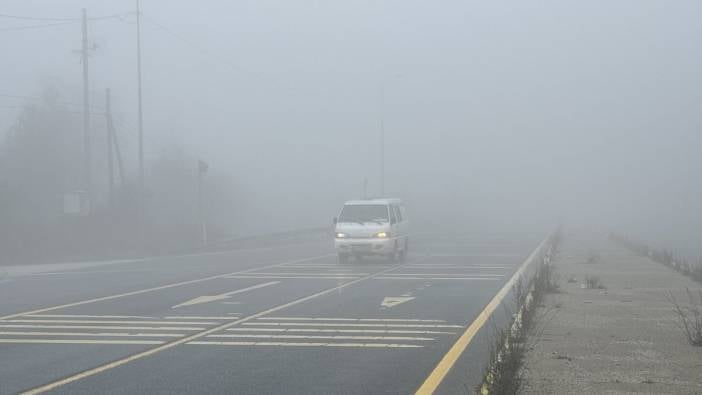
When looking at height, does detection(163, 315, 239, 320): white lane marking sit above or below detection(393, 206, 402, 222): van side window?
below

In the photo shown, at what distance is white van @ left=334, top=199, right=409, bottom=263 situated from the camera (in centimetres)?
2742

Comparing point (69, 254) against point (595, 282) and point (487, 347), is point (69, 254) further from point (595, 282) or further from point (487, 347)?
point (487, 347)

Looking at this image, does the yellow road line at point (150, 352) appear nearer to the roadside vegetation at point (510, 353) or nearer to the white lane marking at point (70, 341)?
the white lane marking at point (70, 341)

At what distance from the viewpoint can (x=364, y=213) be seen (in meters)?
28.8

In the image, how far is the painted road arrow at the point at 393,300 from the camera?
15547 mm

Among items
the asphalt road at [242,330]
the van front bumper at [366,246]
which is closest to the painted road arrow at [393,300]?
the asphalt road at [242,330]

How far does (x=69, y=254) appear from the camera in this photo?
114 feet

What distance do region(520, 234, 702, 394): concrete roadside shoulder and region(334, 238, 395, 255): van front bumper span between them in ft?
29.6

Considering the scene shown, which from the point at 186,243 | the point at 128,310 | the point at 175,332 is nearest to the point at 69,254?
the point at 186,243

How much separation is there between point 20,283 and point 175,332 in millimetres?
11019

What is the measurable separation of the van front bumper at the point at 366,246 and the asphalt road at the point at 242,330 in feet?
9.25

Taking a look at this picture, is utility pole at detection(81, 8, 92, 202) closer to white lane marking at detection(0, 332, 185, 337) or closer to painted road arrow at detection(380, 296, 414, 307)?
painted road arrow at detection(380, 296, 414, 307)

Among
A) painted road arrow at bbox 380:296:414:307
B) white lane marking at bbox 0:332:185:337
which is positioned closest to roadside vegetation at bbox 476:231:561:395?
painted road arrow at bbox 380:296:414:307

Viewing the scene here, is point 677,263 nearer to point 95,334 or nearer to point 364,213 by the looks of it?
point 364,213
